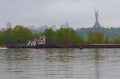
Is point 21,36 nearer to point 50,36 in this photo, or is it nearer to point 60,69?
point 50,36

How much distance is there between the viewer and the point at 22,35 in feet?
582

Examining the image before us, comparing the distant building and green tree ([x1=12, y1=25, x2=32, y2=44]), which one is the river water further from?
green tree ([x1=12, y1=25, x2=32, y2=44])

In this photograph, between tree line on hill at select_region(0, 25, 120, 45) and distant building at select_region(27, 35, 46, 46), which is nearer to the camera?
distant building at select_region(27, 35, 46, 46)

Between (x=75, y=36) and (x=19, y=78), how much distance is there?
14865 centimetres

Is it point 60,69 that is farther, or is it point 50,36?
point 50,36

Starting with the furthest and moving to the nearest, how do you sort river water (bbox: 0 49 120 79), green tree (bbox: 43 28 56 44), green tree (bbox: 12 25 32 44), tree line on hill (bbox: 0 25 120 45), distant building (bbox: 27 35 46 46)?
green tree (bbox: 12 25 32 44) < tree line on hill (bbox: 0 25 120 45) < green tree (bbox: 43 28 56 44) < distant building (bbox: 27 35 46 46) < river water (bbox: 0 49 120 79)

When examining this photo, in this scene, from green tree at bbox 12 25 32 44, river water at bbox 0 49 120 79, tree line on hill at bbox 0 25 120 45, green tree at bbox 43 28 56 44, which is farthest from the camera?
green tree at bbox 12 25 32 44

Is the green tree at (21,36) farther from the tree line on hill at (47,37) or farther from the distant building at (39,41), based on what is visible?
the distant building at (39,41)

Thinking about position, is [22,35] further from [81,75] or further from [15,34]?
[81,75]

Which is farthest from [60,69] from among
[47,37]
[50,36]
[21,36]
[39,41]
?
[21,36]

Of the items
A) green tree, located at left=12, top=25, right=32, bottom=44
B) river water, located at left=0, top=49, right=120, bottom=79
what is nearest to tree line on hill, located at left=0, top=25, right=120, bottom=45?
green tree, located at left=12, top=25, right=32, bottom=44

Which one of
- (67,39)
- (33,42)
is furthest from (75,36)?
(33,42)

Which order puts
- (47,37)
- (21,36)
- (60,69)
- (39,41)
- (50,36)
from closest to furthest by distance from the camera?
(60,69), (39,41), (50,36), (47,37), (21,36)

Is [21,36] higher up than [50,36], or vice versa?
[21,36]
